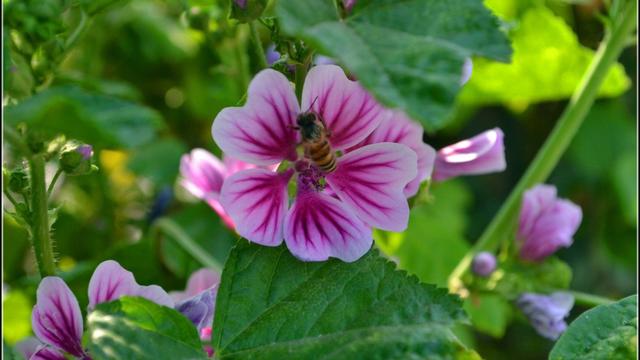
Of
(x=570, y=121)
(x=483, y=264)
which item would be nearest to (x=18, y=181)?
(x=483, y=264)

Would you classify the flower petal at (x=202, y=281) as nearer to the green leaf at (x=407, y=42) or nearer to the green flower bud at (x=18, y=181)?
the green flower bud at (x=18, y=181)

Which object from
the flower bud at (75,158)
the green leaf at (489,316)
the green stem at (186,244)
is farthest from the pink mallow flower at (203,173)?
the green leaf at (489,316)

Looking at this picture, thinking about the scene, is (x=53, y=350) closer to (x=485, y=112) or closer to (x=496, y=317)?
(x=496, y=317)

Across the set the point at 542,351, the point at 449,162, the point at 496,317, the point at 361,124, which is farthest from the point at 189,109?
the point at 361,124

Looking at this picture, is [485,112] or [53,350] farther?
[485,112]

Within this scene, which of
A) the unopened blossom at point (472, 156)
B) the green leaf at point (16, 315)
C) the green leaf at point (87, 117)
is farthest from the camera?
the green leaf at point (16, 315)

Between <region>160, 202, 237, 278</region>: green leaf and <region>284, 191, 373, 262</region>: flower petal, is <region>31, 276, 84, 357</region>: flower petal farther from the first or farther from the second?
<region>160, 202, 237, 278</region>: green leaf
